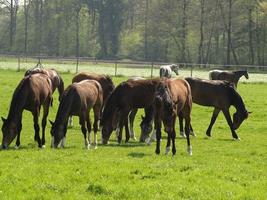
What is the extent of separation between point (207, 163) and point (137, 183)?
2.94m

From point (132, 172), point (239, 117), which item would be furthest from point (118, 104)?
point (132, 172)

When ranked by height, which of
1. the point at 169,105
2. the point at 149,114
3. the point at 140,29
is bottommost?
the point at 149,114

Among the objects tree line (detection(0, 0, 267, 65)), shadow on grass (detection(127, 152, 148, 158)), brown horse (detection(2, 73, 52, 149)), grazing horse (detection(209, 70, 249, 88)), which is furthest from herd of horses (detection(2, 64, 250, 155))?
tree line (detection(0, 0, 267, 65))

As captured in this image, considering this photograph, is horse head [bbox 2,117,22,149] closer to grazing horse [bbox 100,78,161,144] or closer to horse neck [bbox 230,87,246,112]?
grazing horse [bbox 100,78,161,144]

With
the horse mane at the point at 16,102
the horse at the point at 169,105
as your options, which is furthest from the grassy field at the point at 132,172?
the horse mane at the point at 16,102

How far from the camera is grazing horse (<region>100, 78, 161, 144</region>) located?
14570 mm

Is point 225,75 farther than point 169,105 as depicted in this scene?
Yes

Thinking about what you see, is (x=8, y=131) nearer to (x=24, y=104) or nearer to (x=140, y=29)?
(x=24, y=104)

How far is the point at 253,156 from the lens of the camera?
1281 centimetres

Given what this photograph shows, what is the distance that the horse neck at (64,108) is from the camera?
12820mm

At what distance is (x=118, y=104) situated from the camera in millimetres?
14672

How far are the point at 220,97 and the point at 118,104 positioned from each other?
4149 mm

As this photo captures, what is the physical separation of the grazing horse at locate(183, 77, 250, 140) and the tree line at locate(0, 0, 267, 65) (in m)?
51.7

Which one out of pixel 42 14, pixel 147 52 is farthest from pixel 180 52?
pixel 42 14
